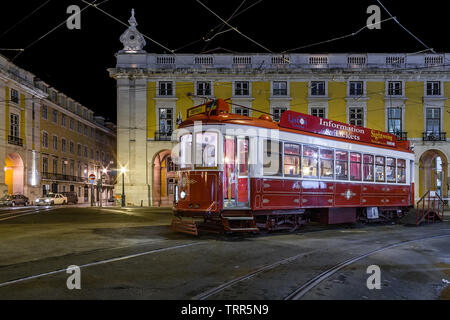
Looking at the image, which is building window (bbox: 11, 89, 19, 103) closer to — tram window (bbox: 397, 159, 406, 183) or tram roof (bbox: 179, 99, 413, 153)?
tram roof (bbox: 179, 99, 413, 153)

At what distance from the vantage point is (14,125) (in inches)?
1495

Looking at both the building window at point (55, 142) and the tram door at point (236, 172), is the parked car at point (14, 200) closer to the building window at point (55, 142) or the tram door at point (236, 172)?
the building window at point (55, 142)

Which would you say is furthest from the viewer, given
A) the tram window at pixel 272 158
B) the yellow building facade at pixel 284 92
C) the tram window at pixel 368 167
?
the yellow building facade at pixel 284 92

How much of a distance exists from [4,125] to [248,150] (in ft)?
108

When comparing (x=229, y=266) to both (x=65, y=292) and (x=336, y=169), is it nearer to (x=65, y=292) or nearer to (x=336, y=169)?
(x=65, y=292)

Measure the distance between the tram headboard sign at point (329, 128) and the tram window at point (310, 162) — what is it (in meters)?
0.68

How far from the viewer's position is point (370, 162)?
15375 millimetres

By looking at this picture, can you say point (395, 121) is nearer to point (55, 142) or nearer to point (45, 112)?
point (45, 112)

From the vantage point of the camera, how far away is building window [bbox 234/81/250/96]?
32188mm

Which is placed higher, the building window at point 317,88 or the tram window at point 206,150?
the building window at point 317,88

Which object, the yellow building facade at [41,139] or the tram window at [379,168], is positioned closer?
the tram window at [379,168]

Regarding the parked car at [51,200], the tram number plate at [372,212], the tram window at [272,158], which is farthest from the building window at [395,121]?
the parked car at [51,200]

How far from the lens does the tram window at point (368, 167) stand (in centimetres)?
1509

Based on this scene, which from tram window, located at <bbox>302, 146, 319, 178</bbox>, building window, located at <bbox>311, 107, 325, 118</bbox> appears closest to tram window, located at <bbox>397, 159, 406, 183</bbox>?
tram window, located at <bbox>302, 146, 319, 178</bbox>
